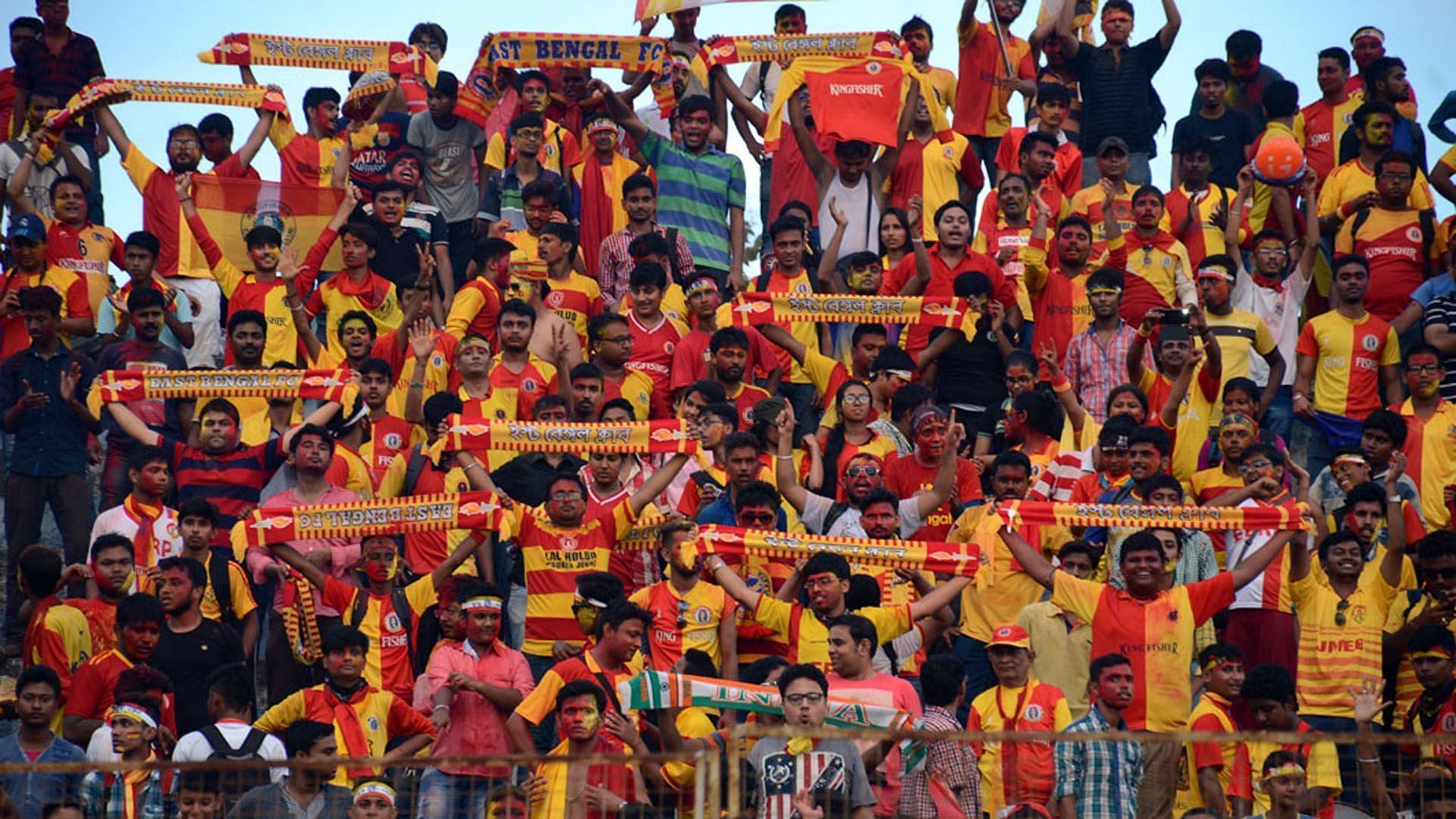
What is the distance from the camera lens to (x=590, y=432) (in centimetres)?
1456

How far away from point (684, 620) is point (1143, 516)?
2.84 m

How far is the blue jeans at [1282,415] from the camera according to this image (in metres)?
17.1

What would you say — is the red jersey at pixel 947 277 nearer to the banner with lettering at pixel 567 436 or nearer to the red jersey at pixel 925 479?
the red jersey at pixel 925 479

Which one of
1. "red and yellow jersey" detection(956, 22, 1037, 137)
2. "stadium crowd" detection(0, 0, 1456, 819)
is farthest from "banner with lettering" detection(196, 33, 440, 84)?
"red and yellow jersey" detection(956, 22, 1037, 137)

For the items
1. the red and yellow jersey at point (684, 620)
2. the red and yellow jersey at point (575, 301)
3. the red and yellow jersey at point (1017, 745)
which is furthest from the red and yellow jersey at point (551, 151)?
the red and yellow jersey at point (1017, 745)

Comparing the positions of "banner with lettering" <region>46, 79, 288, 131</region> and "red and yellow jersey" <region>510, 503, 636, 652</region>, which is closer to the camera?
"red and yellow jersey" <region>510, 503, 636, 652</region>

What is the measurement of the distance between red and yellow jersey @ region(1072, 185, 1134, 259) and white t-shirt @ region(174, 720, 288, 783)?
8179mm

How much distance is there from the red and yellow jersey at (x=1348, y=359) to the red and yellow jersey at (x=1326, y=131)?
103 inches

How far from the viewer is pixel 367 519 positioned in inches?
550

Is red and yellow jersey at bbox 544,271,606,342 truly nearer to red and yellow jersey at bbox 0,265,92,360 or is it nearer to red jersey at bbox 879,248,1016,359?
red jersey at bbox 879,248,1016,359

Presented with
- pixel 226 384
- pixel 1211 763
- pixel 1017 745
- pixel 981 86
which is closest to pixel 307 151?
pixel 226 384

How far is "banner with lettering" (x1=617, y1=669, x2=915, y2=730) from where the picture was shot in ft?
37.3

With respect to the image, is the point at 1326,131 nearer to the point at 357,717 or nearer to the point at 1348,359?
the point at 1348,359

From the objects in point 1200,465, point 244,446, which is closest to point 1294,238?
point 1200,465
